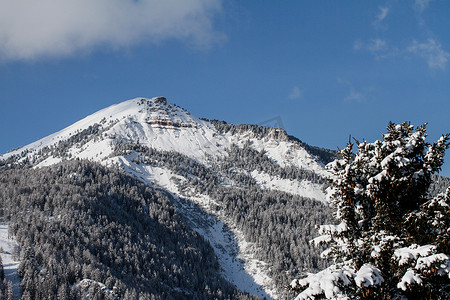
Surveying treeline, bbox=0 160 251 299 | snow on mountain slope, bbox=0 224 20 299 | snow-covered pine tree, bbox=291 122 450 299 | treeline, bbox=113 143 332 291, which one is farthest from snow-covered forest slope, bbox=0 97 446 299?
snow-covered pine tree, bbox=291 122 450 299

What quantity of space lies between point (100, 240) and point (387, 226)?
104415 millimetres

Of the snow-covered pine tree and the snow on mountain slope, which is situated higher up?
the snow on mountain slope

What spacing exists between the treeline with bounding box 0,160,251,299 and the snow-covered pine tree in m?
69.7

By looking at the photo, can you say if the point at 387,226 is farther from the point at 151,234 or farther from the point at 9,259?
the point at 151,234

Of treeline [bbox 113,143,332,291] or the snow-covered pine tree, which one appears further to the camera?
treeline [bbox 113,143,332,291]

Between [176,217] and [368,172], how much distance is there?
441 ft

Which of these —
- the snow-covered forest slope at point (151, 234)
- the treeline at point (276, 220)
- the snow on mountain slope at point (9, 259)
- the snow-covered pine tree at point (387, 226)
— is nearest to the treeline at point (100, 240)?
the snow-covered forest slope at point (151, 234)

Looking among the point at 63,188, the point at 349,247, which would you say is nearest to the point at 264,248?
the point at 63,188

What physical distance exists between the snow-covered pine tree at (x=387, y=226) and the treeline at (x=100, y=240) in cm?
6974

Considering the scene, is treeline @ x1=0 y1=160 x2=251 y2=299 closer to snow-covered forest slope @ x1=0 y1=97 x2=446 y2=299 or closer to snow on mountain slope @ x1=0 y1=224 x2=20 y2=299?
snow-covered forest slope @ x1=0 y1=97 x2=446 y2=299

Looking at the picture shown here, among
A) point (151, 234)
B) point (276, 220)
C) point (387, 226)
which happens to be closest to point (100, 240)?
point (151, 234)

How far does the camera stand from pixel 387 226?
43.6ft

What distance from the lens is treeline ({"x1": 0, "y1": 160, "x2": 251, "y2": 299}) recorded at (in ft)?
241

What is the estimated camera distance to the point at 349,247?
1319 cm
